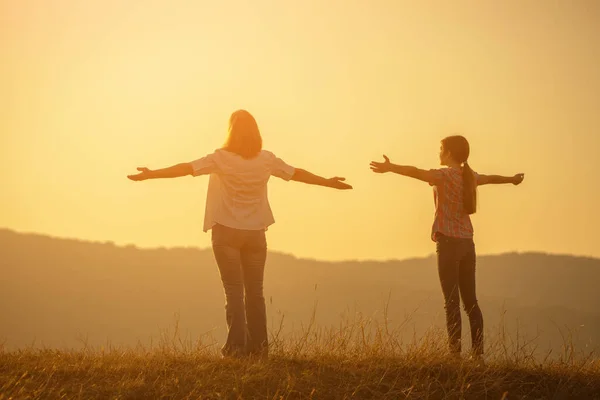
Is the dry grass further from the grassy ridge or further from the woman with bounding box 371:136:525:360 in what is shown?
the woman with bounding box 371:136:525:360

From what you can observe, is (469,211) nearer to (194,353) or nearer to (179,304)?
(194,353)

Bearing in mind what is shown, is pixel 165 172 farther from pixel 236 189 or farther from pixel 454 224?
pixel 454 224

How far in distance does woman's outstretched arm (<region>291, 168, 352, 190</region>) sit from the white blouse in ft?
1.48

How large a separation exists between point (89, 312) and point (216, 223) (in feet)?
555

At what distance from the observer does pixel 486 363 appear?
9.00m

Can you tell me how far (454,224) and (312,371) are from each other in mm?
2798

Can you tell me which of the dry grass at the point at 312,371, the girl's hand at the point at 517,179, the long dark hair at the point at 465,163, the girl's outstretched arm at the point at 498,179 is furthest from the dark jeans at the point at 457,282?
the girl's hand at the point at 517,179

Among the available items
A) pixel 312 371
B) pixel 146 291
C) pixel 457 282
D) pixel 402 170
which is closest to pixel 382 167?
pixel 402 170

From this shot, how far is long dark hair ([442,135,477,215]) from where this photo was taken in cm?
979

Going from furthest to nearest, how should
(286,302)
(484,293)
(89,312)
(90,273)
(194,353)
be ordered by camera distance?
(90,273), (89,312), (286,302), (484,293), (194,353)

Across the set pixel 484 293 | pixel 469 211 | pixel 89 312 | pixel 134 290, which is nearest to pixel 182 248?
pixel 134 290

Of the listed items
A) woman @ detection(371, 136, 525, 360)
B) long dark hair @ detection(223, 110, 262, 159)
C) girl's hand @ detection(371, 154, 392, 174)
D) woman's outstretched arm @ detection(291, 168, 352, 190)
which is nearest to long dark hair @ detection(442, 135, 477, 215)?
woman @ detection(371, 136, 525, 360)

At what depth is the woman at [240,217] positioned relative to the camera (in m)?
9.00

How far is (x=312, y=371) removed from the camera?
8195mm
